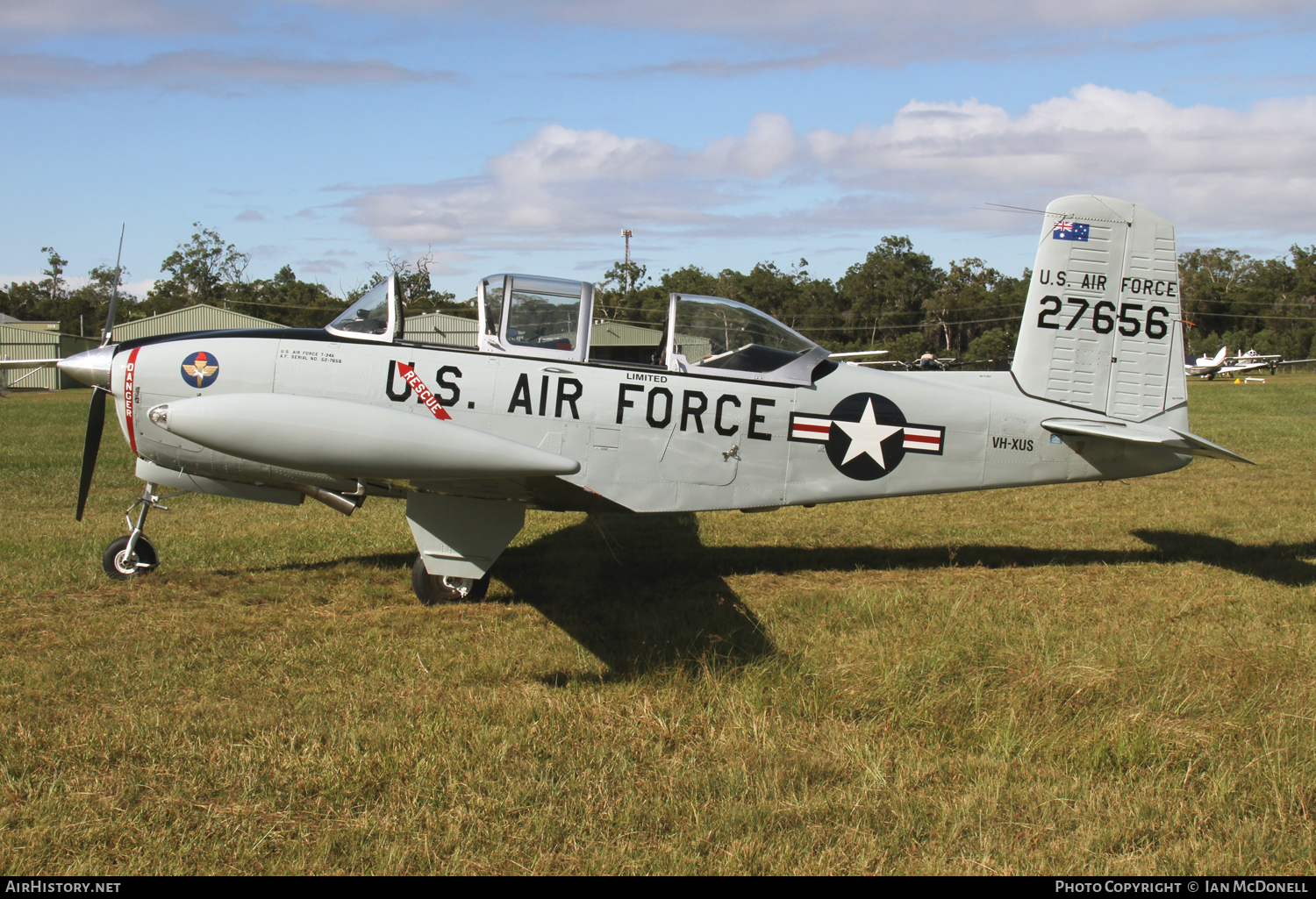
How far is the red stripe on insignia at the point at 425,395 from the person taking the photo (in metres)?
6.08

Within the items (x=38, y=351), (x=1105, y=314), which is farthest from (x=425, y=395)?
(x=38, y=351)

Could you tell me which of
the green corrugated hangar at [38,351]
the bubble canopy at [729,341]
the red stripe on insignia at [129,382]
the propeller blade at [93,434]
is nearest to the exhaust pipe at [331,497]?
the red stripe on insignia at [129,382]

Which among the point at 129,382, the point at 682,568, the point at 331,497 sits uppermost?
the point at 129,382

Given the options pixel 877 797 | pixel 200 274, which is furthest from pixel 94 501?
pixel 200 274

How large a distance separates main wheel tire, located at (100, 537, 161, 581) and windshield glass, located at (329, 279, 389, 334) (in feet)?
8.04

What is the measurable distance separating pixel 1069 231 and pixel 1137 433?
177cm

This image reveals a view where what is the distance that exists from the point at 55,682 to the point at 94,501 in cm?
642

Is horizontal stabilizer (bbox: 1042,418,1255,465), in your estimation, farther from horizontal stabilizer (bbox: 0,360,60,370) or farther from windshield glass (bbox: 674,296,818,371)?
horizontal stabilizer (bbox: 0,360,60,370)

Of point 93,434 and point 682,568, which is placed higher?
point 93,434

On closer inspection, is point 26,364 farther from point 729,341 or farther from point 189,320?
point 189,320

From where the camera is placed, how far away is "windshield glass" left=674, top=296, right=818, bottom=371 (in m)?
6.53

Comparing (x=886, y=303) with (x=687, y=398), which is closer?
(x=687, y=398)

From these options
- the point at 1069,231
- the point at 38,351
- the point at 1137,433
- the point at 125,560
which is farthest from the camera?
the point at 38,351

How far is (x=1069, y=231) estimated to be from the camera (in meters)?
7.36
